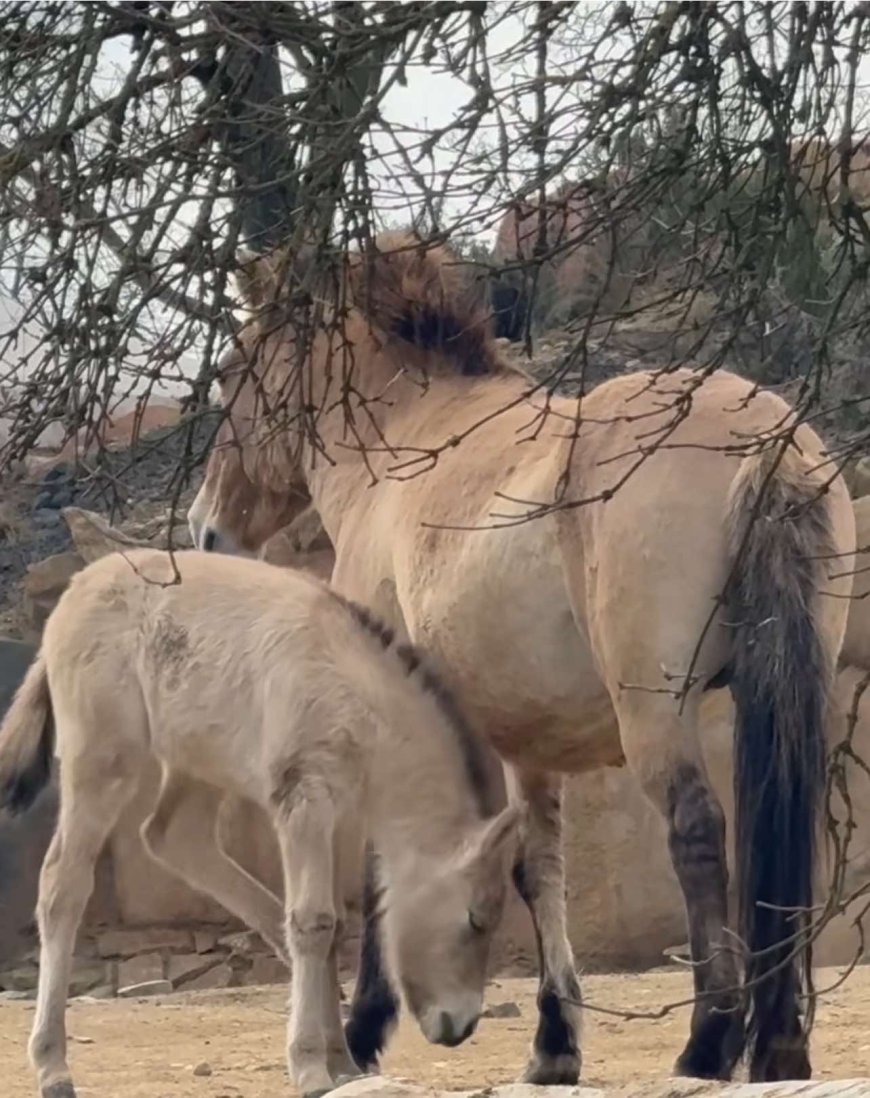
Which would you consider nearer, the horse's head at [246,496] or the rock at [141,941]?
the horse's head at [246,496]

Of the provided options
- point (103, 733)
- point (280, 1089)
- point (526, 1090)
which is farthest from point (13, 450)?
point (280, 1089)

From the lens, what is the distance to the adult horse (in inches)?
198

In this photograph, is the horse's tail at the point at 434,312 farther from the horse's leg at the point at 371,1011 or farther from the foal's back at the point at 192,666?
the horse's leg at the point at 371,1011

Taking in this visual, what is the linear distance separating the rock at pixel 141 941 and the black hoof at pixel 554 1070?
503 centimetres

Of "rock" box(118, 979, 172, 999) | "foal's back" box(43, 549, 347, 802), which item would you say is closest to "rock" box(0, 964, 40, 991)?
"rock" box(118, 979, 172, 999)

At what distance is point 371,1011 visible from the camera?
6.25m

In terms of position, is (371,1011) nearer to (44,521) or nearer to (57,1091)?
(57,1091)

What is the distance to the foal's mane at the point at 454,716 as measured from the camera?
5832 millimetres

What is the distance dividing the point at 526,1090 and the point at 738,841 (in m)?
1.23

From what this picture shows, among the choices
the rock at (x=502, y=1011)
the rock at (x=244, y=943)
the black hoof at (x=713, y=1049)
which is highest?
the black hoof at (x=713, y=1049)

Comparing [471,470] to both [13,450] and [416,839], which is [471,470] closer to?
[416,839]

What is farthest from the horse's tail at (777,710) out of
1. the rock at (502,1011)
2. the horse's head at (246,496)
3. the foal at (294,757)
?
the rock at (502,1011)

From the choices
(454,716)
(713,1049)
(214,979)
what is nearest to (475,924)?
(454,716)

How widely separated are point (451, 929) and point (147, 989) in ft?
15.7
